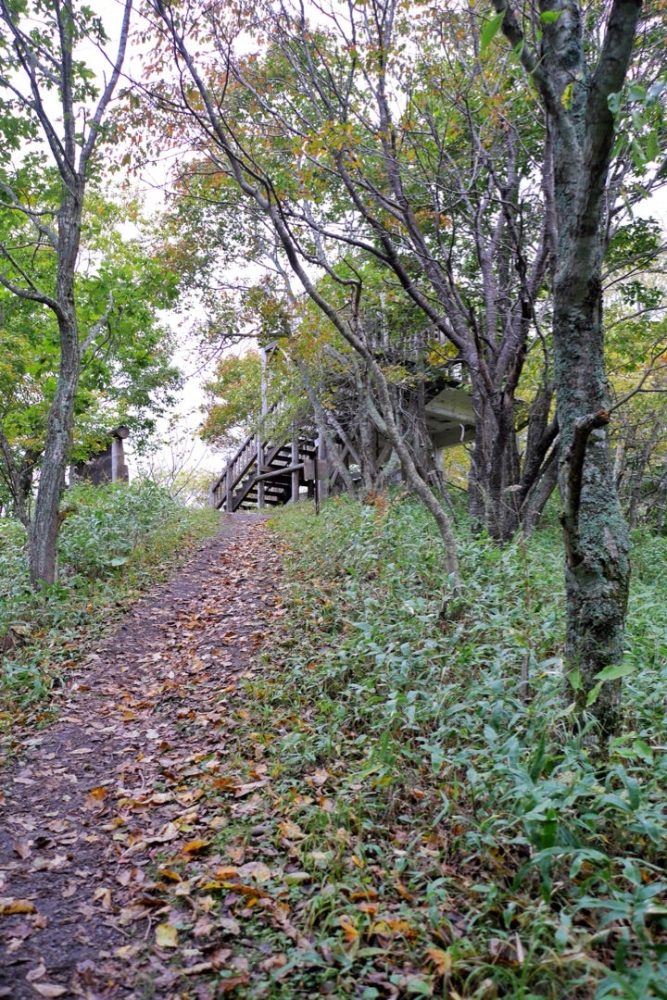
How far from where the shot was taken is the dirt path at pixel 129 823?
7.58ft

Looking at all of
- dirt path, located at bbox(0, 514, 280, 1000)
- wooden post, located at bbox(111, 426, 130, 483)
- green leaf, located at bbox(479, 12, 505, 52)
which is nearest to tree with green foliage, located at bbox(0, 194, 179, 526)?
wooden post, located at bbox(111, 426, 130, 483)

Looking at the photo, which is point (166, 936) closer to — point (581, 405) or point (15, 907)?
point (15, 907)

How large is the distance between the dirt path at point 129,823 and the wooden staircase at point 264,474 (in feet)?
33.8

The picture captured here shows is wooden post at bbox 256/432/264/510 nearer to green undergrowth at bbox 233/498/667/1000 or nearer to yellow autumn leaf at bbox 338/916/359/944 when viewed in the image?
green undergrowth at bbox 233/498/667/1000

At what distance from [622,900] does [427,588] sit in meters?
3.55

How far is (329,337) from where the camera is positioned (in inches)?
406

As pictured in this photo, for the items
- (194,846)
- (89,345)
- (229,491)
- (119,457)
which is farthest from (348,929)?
(229,491)

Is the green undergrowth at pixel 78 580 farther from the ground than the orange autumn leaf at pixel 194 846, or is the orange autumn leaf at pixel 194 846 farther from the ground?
the green undergrowth at pixel 78 580

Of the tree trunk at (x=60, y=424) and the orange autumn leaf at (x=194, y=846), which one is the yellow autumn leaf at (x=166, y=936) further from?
the tree trunk at (x=60, y=424)

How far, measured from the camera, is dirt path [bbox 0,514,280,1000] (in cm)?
231

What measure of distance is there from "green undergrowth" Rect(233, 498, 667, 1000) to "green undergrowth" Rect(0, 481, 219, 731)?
189 centimetres

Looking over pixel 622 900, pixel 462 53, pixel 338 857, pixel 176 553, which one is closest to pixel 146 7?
pixel 462 53

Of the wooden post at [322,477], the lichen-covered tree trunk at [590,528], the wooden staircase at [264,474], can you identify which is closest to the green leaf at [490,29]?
the lichen-covered tree trunk at [590,528]

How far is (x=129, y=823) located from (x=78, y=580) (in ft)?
13.7
